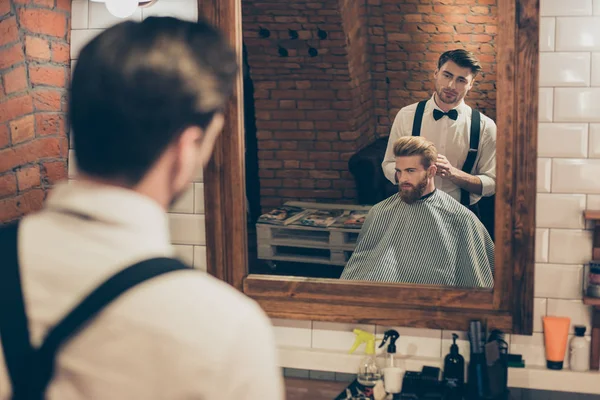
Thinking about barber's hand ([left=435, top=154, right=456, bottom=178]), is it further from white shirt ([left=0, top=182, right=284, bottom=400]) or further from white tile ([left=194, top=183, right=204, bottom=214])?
white shirt ([left=0, top=182, right=284, bottom=400])

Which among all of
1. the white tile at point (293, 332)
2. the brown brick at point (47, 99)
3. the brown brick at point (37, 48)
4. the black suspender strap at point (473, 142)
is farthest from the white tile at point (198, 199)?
the black suspender strap at point (473, 142)

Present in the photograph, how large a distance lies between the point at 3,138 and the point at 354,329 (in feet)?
4.09

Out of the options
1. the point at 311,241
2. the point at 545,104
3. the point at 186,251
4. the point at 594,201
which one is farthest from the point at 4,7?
the point at 594,201

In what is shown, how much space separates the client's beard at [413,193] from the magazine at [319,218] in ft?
0.67

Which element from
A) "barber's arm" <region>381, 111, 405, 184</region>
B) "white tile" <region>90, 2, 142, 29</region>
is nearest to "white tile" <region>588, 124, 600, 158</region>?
"barber's arm" <region>381, 111, 405, 184</region>

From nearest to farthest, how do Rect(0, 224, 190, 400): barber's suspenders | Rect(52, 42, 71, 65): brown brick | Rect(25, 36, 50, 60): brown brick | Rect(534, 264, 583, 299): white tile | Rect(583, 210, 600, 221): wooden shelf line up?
Rect(0, 224, 190, 400): barber's suspenders → Rect(583, 210, 600, 221): wooden shelf → Rect(534, 264, 583, 299): white tile → Rect(25, 36, 50, 60): brown brick → Rect(52, 42, 71, 65): brown brick

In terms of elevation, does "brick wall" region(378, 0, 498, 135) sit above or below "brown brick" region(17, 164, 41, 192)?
above

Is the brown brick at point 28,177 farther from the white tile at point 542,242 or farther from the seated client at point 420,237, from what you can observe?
the white tile at point 542,242

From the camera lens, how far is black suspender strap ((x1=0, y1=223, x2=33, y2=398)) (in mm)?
712

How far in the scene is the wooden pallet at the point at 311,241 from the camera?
231 centimetres

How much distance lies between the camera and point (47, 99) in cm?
239

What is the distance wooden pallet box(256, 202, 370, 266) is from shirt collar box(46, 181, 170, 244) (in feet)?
5.14

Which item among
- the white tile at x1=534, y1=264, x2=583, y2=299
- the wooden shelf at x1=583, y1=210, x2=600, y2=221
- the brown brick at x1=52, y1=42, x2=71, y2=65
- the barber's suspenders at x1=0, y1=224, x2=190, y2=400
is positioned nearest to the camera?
the barber's suspenders at x1=0, y1=224, x2=190, y2=400

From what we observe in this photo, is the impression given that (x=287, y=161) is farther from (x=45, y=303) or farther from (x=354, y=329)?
(x=45, y=303)
